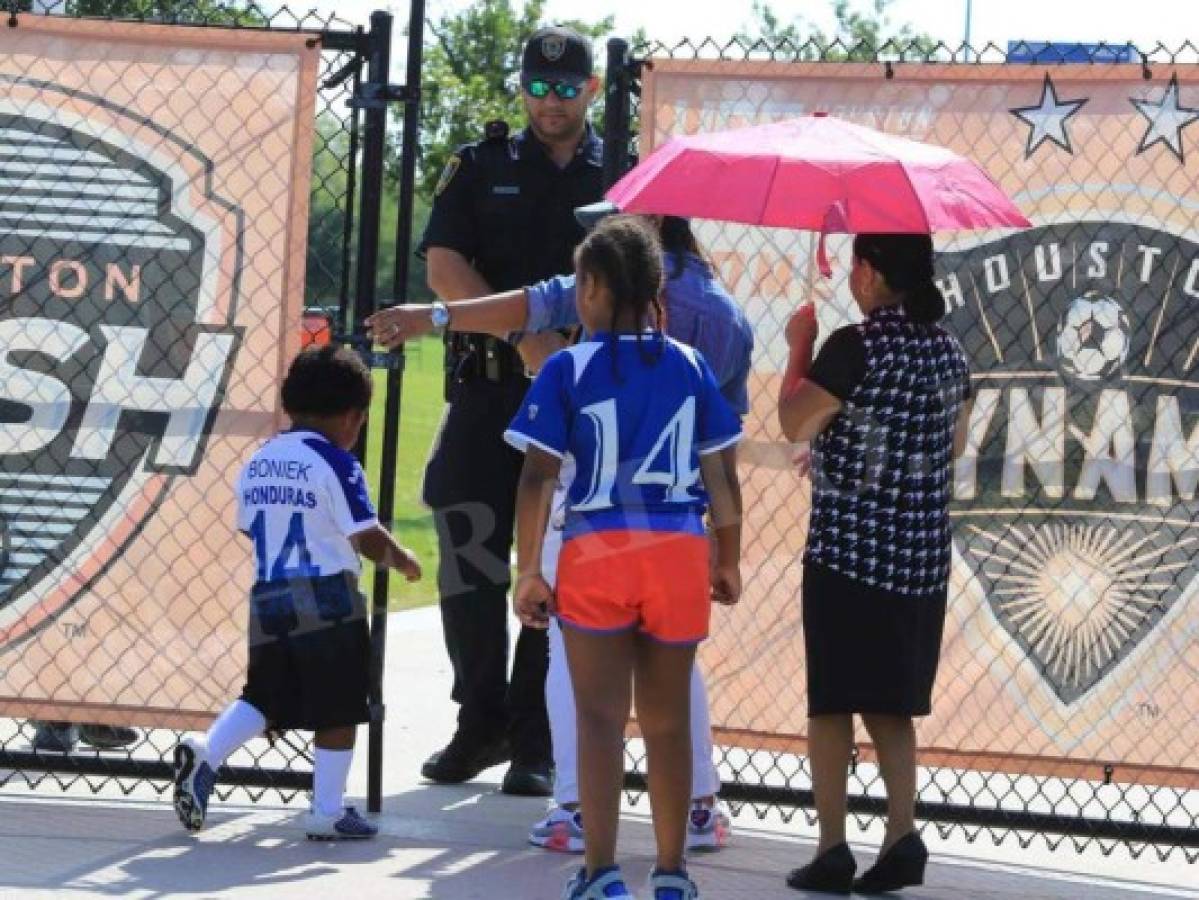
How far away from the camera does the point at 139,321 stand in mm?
6645

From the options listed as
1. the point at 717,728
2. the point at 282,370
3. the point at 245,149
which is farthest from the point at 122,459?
the point at 717,728

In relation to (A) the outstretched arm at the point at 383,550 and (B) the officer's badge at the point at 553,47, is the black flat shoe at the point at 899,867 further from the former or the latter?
(B) the officer's badge at the point at 553,47

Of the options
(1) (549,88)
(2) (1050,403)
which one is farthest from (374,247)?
(2) (1050,403)

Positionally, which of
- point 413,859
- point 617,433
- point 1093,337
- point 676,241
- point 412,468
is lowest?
point 413,859

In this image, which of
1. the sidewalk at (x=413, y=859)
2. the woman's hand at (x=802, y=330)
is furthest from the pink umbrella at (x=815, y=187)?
the sidewalk at (x=413, y=859)

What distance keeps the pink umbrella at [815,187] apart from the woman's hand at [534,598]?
95 centimetres

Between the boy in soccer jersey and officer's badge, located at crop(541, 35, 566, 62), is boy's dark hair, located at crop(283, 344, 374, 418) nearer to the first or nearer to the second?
the boy in soccer jersey

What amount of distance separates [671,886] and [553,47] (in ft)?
8.67

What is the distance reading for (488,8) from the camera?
42688mm

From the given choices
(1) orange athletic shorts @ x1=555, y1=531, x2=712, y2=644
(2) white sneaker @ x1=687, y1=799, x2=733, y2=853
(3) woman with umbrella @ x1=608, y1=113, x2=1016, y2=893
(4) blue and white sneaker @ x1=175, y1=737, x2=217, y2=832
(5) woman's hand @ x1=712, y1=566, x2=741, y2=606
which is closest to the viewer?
(1) orange athletic shorts @ x1=555, y1=531, x2=712, y2=644

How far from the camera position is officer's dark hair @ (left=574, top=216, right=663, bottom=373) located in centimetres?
546

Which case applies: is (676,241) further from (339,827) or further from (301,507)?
(339,827)

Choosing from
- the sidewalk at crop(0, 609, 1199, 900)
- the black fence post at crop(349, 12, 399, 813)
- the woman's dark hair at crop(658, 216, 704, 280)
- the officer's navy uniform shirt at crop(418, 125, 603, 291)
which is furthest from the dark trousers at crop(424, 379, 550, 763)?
the woman's dark hair at crop(658, 216, 704, 280)

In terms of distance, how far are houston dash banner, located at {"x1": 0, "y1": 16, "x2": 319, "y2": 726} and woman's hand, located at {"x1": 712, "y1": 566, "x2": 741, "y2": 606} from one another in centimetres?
161
